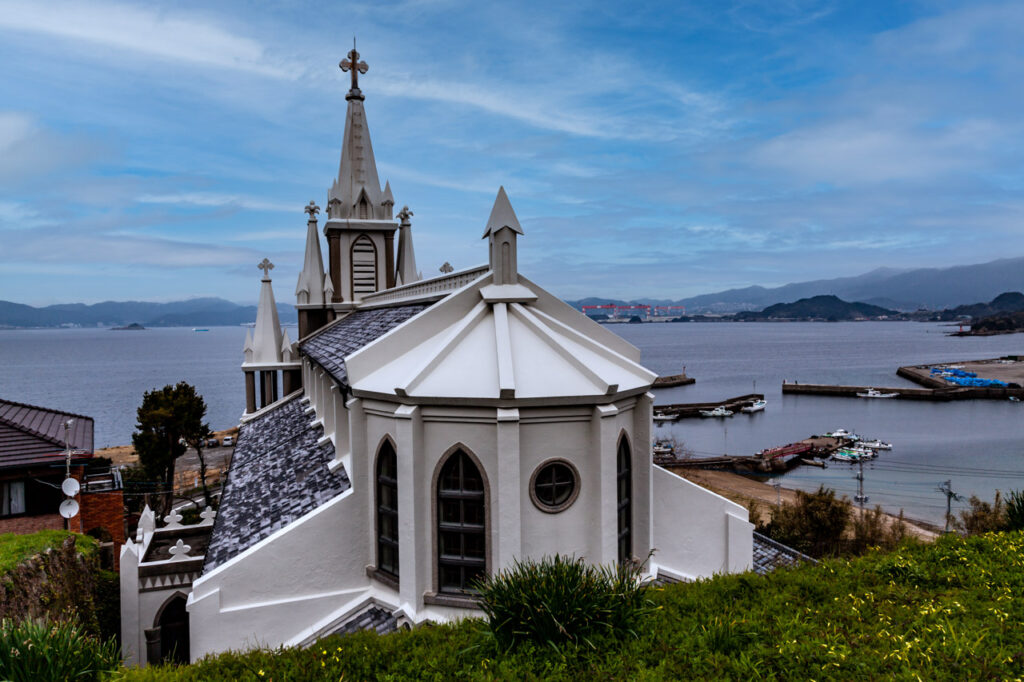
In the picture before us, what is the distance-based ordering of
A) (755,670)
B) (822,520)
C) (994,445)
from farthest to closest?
(994,445), (822,520), (755,670)

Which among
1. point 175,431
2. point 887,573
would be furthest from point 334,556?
point 175,431

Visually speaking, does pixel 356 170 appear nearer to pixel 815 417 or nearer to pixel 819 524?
pixel 819 524

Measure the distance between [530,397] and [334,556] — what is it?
17.6ft

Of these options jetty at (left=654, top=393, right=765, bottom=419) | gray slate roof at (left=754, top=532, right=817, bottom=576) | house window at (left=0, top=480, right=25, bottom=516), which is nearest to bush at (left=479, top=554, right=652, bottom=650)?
gray slate roof at (left=754, top=532, right=817, bottom=576)

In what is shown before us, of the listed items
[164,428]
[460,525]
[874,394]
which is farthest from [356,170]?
[874,394]

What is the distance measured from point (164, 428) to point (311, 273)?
61.8ft

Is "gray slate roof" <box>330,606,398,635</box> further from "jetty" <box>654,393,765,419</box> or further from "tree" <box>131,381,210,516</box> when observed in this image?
"jetty" <box>654,393,765,419</box>

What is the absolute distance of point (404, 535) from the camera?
11.3 metres

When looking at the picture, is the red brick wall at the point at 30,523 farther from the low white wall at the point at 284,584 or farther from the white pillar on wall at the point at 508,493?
the white pillar on wall at the point at 508,493

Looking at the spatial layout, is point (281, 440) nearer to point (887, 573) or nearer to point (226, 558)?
point (226, 558)

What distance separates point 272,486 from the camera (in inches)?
635

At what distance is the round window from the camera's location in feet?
37.2

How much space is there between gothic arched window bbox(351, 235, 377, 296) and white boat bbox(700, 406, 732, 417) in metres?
71.3

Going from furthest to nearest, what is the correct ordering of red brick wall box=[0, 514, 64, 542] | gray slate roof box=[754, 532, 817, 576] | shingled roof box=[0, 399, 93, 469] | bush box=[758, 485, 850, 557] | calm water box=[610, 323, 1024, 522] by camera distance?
calm water box=[610, 323, 1024, 522] → bush box=[758, 485, 850, 557] → gray slate roof box=[754, 532, 817, 576] → shingled roof box=[0, 399, 93, 469] → red brick wall box=[0, 514, 64, 542]
